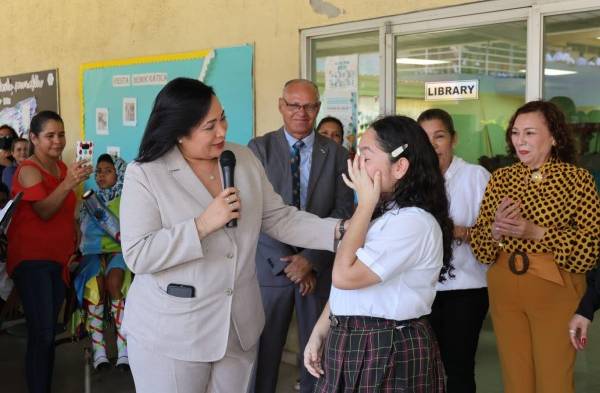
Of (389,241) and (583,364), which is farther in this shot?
(583,364)

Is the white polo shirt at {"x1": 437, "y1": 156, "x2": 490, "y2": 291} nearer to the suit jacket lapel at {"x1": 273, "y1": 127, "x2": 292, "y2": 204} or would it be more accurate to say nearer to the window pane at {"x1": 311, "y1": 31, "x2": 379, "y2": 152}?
the suit jacket lapel at {"x1": 273, "y1": 127, "x2": 292, "y2": 204}

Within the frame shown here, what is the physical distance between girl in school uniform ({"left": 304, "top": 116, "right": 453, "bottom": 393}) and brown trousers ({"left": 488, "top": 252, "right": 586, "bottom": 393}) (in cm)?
103

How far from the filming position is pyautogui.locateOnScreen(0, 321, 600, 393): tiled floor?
403 centimetres

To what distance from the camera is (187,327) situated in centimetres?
229

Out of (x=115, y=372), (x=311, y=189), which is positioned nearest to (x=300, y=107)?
(x=311, y=189)

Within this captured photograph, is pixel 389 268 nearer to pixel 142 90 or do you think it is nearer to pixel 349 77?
pixel 349 77

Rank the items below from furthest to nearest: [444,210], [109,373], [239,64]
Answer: [239,64]
[109,373]
[444,210]

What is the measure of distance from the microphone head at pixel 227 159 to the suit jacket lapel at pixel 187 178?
0.34ft

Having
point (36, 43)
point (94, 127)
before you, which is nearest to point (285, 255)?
point (94, 127)

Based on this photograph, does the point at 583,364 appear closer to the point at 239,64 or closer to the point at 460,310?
the point at 460,310

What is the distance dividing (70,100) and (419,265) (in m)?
5.67

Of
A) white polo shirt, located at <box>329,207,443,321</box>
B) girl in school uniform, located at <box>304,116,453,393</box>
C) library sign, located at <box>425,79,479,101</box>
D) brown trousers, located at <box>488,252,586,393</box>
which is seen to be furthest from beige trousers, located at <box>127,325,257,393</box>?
library sign, located at <box>425,79,479,101</box>

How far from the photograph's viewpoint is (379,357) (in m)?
2.04

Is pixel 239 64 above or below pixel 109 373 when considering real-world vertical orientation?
above
